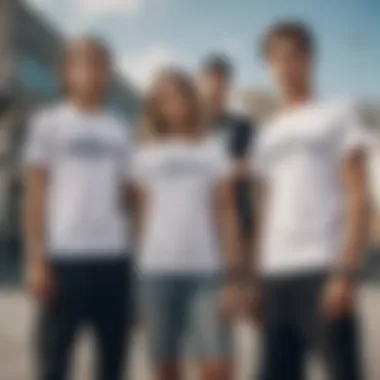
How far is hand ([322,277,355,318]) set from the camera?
1.21 metres

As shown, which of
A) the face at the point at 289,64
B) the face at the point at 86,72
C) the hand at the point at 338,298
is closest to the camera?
the hand at the point at 338,298

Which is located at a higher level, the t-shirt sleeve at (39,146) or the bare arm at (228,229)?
the t-shirt sleeve at (39,146)

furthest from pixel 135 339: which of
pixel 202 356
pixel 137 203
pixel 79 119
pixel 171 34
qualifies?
pixel 171 34

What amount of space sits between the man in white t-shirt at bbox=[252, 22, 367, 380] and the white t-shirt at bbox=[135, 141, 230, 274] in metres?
0.10

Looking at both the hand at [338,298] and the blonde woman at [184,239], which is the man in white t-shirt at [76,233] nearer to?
the blonde woman at [184,239]

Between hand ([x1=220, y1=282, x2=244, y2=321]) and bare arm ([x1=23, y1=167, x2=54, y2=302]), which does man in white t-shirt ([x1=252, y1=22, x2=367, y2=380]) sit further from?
bare arm ([x1=23, y1=167, x2=54, y2=302])

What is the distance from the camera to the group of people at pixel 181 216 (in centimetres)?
128

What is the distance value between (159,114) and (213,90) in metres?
0.15

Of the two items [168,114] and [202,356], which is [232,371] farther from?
[168,114]

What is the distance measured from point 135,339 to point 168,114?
472 millimetres

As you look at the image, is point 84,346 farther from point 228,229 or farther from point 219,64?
point 219,64

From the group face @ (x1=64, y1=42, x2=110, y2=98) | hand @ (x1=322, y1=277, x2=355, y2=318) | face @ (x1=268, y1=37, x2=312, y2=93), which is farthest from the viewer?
face @ (x1=64, y1=42, x2=110, y2=98)

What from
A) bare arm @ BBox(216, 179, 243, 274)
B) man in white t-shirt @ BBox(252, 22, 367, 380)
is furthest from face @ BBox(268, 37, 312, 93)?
bare arm @ BBox(216, 179, 243, 274)

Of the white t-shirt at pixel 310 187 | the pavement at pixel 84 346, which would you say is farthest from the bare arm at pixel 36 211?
the white t-shirt at pixel 310 187
